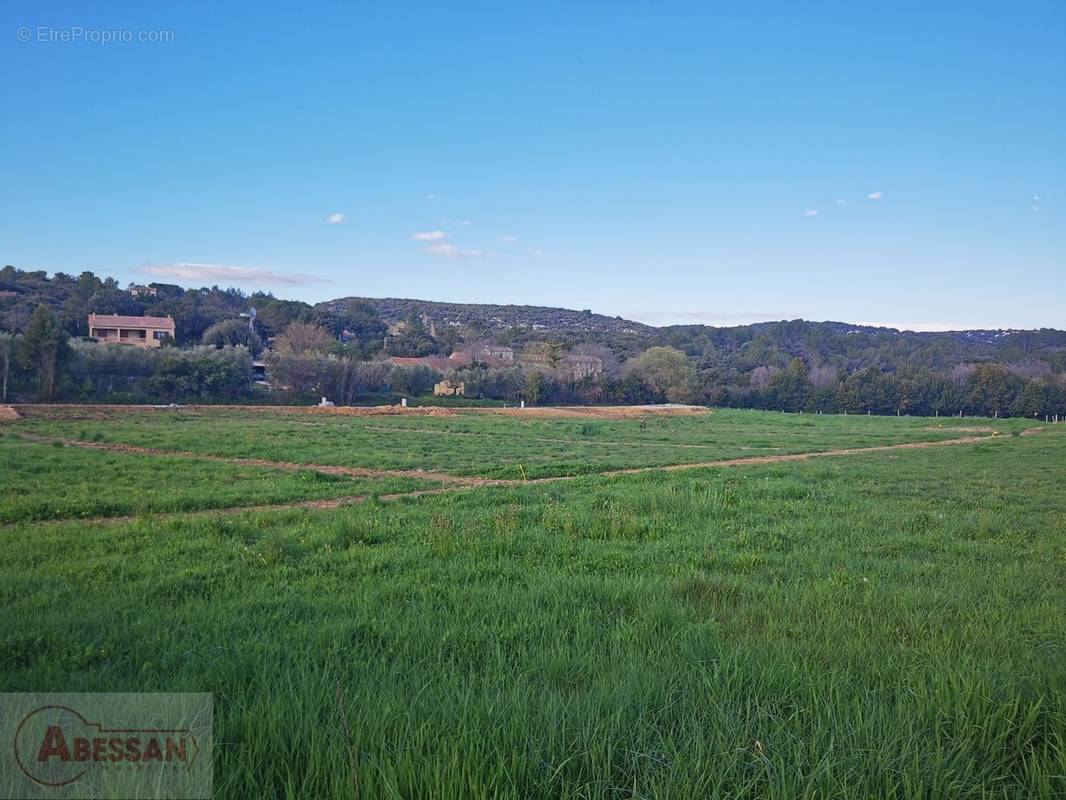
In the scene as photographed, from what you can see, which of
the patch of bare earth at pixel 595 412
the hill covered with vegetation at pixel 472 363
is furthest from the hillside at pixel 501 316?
the patch of bare earth at pixel 595 412

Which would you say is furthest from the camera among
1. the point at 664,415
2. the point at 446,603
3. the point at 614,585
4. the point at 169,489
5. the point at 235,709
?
the point at 664,415

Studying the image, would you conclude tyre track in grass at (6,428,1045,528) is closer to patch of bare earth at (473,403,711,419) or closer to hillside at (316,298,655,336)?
patch of bare earth at (473,403,711,419)

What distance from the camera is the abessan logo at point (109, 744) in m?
2.31

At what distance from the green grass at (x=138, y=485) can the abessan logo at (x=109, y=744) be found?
8.55 meters

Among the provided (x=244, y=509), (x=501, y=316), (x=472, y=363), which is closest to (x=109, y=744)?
(x=244, y=509)

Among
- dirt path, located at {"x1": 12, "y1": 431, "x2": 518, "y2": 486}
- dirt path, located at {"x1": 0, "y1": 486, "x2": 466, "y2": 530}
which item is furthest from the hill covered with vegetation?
dirt path, located at {"x1": 0, "y1": 486, "x2": 466, "y2": 530}

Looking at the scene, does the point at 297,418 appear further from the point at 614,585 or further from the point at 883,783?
the point at 883,783

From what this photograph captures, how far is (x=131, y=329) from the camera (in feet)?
235

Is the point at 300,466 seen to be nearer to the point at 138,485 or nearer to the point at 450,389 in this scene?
the point at 138,485

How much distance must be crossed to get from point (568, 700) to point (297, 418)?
41096mm

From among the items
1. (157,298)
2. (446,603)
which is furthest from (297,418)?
(157,298)

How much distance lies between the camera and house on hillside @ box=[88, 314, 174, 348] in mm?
69062

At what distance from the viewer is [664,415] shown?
57.8m

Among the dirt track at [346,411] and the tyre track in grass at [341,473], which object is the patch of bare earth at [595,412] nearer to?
the dirt track at [346,411]
